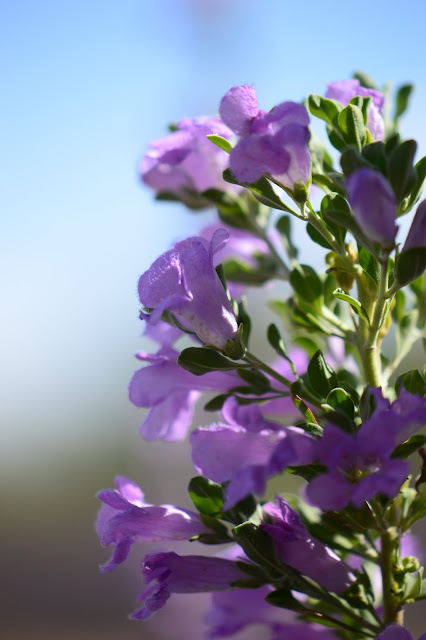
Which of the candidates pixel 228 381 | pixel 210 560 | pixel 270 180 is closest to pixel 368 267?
pixel 270 180

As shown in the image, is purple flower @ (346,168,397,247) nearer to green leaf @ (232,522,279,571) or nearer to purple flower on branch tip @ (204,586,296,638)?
green leaf @ (232,522,279,571)

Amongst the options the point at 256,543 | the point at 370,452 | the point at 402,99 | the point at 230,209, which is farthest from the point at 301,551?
the point at 402,99

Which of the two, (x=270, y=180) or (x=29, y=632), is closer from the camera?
(x=270, y=180)

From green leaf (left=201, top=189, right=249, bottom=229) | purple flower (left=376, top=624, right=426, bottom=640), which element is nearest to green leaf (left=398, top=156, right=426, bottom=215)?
green leaf (left=201, top=189, right=249, bottom=229)

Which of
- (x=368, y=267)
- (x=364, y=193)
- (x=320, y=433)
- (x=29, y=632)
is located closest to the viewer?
(x=364, y=193)

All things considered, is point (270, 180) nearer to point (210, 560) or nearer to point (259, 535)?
point (259, 535)

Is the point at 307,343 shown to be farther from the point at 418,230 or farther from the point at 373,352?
the point at 418,230

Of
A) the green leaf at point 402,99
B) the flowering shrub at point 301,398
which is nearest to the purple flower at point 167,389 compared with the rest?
the flowering shrub at point 301,398
